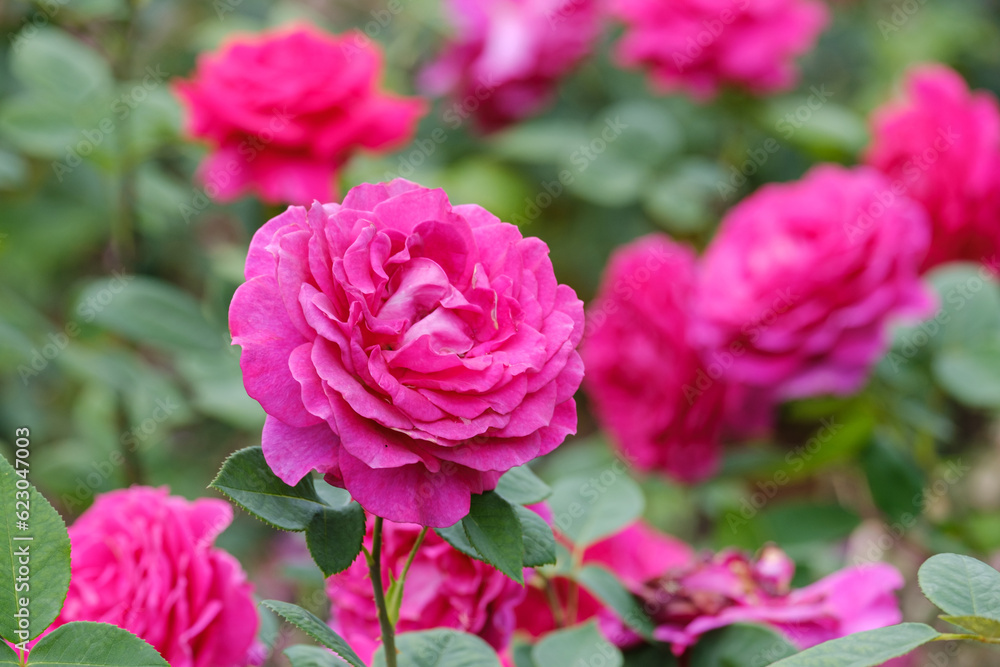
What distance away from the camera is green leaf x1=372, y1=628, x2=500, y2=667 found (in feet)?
1.47

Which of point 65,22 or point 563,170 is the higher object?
point 65,22

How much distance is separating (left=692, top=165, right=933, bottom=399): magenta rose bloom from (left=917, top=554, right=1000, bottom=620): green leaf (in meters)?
0.44

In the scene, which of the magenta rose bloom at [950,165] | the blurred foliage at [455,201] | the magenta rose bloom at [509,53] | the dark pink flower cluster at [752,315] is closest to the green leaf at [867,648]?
the blurred foliage at [455,201]

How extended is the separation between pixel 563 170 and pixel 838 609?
0.89 metres

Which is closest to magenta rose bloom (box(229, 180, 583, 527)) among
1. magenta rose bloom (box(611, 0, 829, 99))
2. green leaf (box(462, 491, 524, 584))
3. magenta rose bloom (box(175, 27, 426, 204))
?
green leaf (box(462, 491, 524, 584))

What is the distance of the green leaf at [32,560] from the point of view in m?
0.39

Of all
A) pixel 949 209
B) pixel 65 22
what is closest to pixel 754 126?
pixel 949 209

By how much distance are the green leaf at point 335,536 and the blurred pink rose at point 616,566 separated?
0.20 m

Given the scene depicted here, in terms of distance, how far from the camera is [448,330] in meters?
0.39

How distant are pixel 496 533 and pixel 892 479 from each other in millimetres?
633

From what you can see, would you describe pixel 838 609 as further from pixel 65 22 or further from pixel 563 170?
pixel 65 22

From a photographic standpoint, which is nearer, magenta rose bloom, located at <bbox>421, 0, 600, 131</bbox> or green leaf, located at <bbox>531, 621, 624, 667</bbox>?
green leaf, located at <bbox>531, 621, 624, 667</bbox>

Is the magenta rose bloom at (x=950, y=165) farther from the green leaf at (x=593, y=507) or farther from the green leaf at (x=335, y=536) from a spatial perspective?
the green leaf at (x=335, y=536)

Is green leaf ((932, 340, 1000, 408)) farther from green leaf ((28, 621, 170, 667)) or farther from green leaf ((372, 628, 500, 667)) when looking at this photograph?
green leaf ((28, 621, 170, 667))
